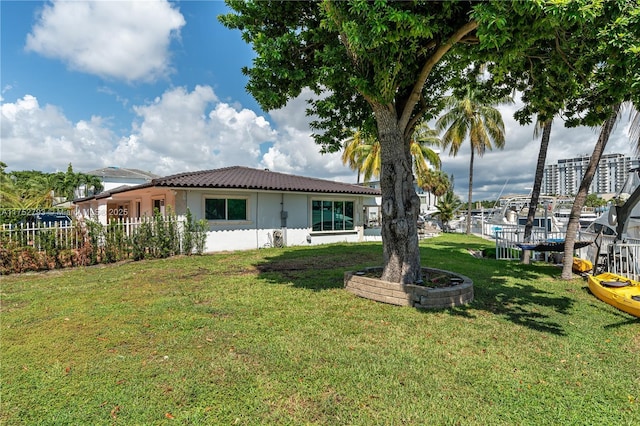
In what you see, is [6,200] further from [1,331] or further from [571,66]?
[571,66]

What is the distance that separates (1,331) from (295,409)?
4.91 m

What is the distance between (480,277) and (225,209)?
10781mm

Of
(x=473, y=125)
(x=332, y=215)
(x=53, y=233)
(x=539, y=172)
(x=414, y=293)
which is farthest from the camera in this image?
(x=473, y=125)

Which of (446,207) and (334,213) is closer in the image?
(334,213)

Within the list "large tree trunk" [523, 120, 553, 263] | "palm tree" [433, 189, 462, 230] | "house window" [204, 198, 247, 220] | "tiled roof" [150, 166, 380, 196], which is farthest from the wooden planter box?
"palm tree" [433, 189, 462, 230]

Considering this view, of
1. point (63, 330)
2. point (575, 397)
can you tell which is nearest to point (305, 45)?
point (63, 330)

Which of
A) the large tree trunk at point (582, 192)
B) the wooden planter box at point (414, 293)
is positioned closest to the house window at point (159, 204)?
the wooden planter box at point (414, 293)

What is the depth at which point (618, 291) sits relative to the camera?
19.8 ft

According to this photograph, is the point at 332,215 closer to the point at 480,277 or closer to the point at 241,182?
the point at 241,182

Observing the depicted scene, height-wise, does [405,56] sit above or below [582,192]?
above

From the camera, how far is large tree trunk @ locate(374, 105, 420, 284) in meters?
6.52

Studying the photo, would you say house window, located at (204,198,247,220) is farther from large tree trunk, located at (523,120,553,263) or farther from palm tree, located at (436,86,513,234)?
palm tree, located at (436,86,513,234)

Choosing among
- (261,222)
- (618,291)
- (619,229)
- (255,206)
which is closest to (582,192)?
(619,229)

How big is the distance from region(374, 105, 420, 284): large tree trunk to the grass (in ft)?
3.35
